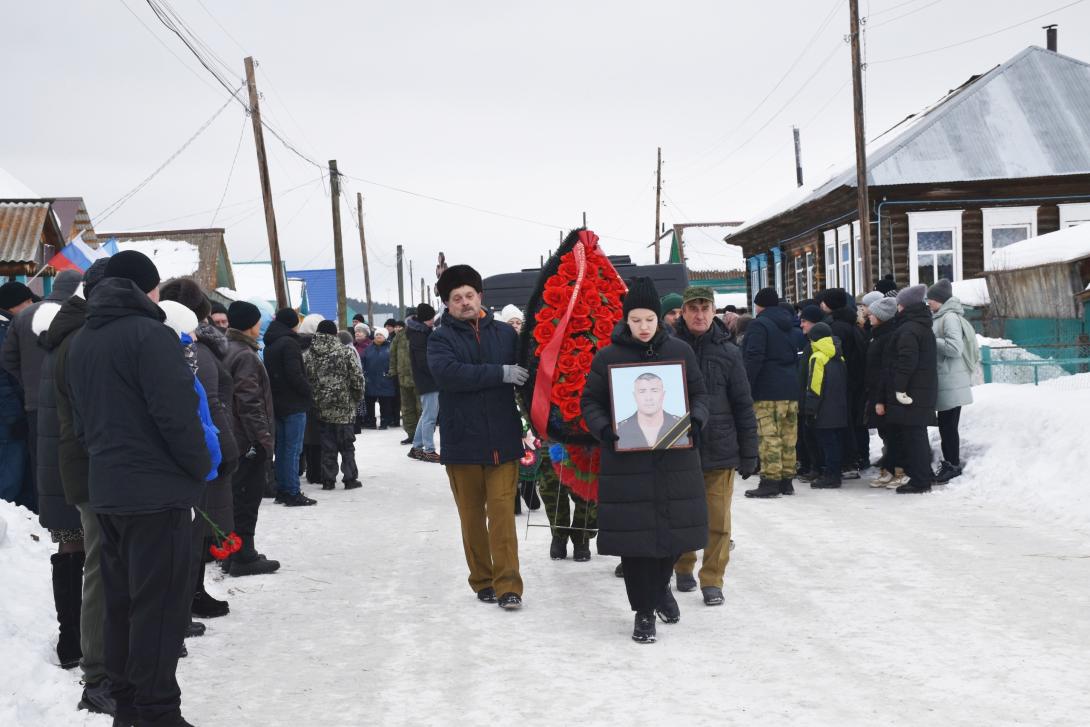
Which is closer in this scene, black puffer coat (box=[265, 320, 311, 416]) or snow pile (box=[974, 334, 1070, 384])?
black puffer coat (box=[265, 320, 311, 416])

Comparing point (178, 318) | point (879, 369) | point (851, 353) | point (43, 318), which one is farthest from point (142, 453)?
point (851, 353)

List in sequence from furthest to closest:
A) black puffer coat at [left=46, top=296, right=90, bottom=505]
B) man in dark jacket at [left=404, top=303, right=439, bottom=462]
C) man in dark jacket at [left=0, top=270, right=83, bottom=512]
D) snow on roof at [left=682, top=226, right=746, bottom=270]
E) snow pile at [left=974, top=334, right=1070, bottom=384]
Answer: snow on roof at [left=682, top=226, right=746, bottom=270]
snow pile at [left=974, top=334, right=1070, bottom=384]
man in dark jacket at [left=404, top=303, right=439, bottom=462]
man in dark jacket at [left=0, top=270, right=83, bottom=512]
black puffer coat at [left=46, top=296, right=90, bottom=505]

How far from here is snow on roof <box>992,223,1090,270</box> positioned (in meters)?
18.3

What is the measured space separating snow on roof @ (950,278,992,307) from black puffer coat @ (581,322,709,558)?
1830 centimetres

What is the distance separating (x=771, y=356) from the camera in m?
10.3

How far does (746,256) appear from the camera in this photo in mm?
41781

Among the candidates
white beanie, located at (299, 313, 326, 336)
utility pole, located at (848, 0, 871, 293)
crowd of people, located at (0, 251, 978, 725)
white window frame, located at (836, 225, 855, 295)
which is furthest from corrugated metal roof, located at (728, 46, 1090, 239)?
white beanie, located at (299, 313, 326, 336)

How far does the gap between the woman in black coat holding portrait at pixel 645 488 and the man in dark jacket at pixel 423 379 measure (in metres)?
6.50

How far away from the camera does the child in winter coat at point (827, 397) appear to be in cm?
1058

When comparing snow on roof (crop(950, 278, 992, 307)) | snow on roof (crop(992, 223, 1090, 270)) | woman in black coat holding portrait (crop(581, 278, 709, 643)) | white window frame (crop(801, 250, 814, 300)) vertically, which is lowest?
woman in black coat holding portrait (crop(581, 278, 709, 643))

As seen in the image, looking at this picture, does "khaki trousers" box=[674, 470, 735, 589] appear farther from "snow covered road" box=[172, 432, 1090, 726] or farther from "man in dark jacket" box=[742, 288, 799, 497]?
"man in dark jacket" box=[742, 288, 799, 497]

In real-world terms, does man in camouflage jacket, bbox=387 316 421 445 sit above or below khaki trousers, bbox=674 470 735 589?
above

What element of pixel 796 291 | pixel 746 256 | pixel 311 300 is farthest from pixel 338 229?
pixel 311 300

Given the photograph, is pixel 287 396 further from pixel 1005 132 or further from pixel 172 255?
pixel 172 255
